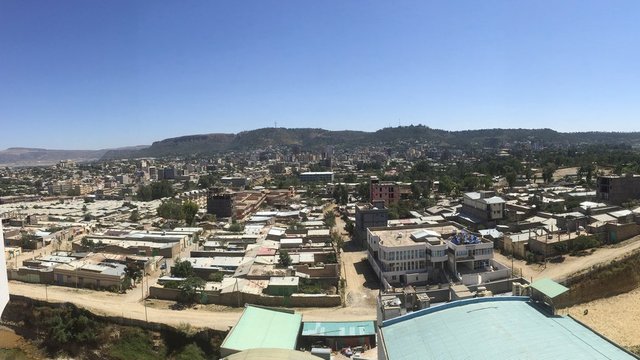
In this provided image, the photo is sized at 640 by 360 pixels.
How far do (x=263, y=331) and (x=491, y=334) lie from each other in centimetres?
770

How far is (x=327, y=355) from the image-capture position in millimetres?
15430

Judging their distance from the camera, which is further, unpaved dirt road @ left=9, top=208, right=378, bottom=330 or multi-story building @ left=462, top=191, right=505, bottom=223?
multi-story building @ left=462, top=191, right=505, bottom=223

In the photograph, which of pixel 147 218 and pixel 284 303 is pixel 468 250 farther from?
pixel 147 218

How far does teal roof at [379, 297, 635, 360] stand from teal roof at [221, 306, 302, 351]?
4084mm

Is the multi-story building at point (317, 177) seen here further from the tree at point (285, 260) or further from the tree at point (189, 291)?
the tree at point (189, 291)

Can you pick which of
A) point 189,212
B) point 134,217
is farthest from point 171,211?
point 134,217

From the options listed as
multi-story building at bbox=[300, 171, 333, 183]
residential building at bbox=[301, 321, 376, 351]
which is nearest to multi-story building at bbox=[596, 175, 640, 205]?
residential building at bbox=[301, 321, 376, 351]

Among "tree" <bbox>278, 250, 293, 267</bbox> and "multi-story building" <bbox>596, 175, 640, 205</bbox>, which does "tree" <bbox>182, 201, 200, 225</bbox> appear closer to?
"tree" <bbox>278, 250, 293, 267</bbox>

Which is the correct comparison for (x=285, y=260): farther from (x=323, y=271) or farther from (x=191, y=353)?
(x=191, y=353)

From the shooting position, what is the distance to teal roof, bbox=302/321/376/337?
671 inches

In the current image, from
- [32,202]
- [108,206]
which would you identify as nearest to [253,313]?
[108,206]

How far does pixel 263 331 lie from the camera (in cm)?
1544

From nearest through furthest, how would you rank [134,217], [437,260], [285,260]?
1. [437,260]
2. [285,260]
3. [134,217]

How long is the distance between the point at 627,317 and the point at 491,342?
13.2 m
